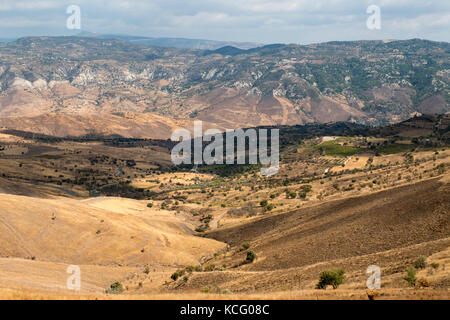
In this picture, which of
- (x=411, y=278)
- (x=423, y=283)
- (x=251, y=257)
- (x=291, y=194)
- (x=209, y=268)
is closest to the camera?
(x=423, y=283)

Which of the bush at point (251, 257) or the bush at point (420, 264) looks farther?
the bush at point (251, 257)

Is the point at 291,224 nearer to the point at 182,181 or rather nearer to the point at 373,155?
the point at 373,155

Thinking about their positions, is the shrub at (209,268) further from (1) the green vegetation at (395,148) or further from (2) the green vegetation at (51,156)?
(2) the green vegetation at (51,156)

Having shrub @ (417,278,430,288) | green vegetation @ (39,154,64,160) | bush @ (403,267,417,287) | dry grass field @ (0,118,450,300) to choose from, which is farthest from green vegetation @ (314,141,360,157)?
shrub @ (417,278,430,288)

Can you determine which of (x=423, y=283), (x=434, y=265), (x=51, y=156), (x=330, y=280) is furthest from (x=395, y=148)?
(x=51, y=156)

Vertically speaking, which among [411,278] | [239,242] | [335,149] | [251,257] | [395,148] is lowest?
[239,242]

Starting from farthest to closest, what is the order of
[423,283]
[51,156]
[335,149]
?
[51,156] < [335,149] < [423,283]

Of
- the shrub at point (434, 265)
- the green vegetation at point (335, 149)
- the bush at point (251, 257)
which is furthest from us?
the green vegetation at point (335, 149)

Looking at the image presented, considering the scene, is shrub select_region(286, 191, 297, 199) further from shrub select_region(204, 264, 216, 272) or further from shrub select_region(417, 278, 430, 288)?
shrub select_region(417, 278, 430, 288)

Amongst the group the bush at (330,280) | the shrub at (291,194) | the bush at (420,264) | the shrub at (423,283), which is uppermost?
the shrub at (423,283)

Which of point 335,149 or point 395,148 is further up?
point 395,148

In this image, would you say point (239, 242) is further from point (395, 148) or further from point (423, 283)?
point (395, 148)

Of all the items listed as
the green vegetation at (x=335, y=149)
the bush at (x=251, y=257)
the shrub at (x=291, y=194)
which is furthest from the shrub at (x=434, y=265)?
the green vegetation at (x=335, y=149)
